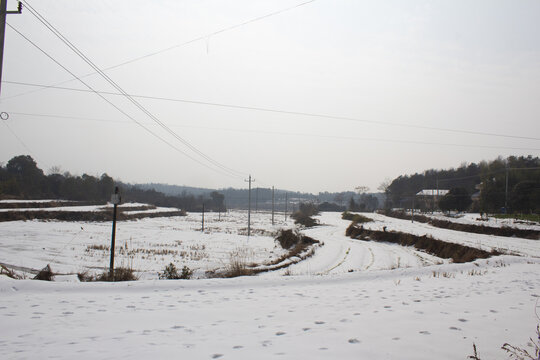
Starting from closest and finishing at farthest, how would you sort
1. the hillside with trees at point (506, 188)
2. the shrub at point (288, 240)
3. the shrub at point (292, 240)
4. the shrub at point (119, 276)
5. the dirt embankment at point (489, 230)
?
the shrub at point (119, 276)
the dirt embankment at point (489, 230)
the shrub at point (292, 240)
the shrub at point (288, 240)
the hillside with trees at point (506, 188)

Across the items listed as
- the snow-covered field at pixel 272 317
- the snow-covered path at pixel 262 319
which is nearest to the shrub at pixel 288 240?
the snow-covered field at pixel 272 317

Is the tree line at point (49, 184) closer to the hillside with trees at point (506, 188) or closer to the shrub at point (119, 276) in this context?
the hillside with trees at point (506, 188)

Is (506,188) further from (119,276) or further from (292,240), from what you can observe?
(119,276)

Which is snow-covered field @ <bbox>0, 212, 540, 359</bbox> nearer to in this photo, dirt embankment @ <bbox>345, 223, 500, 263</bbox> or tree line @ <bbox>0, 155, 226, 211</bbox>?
dirt embankment @ <bbox>345, 223, 500, 263</bbox>

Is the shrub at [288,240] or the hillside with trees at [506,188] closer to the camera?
the shrub at [288,240]

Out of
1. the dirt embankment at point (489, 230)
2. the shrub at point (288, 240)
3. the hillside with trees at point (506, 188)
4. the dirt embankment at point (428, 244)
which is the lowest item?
the shrub at point (288, 240)

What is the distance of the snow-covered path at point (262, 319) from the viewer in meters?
4.73

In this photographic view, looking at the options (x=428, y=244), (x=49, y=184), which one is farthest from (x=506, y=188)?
(x=49, y=184)

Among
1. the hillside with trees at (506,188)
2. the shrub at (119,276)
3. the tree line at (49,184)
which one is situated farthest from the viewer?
the tree line at (49,184)

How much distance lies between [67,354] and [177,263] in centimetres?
1676

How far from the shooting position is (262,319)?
6.50 m

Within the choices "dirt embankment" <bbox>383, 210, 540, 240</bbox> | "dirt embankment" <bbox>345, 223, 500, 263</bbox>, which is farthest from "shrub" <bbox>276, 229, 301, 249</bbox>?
"dirt embankment" <bbox>383, 210, 540, 240</bbox>

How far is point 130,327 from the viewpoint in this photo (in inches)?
233

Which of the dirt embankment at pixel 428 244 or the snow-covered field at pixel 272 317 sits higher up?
the snow-covered field at pixel 272 317
